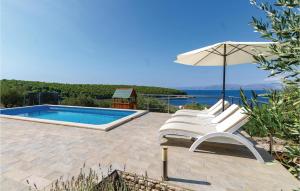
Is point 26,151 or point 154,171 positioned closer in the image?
point 154,171

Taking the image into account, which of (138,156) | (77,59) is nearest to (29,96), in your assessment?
(77,59)

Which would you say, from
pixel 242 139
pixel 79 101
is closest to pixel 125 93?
pixel 79 101

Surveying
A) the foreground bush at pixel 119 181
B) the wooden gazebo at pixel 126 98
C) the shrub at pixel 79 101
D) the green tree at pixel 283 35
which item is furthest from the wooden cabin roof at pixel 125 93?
the green tree at pixel 283 35

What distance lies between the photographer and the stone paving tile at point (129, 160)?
131 inches

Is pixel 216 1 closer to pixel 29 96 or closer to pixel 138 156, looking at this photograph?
pixel 138 156

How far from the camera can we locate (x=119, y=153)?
4531 millimetres

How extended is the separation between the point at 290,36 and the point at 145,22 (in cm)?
1718

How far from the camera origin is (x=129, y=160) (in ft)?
13.6

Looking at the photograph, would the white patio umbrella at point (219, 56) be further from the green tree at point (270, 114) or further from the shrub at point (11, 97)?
the shrub at point (11, 97)

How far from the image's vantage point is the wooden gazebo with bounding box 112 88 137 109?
1109 cm

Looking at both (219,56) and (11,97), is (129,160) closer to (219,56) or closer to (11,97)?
(219,56)

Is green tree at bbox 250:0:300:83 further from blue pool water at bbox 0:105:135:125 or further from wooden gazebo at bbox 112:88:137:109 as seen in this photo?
wooden gazebo at bbox 112:88:137:109

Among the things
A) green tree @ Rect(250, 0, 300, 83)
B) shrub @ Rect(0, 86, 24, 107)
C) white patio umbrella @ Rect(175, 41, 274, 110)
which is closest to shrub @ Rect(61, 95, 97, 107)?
shrub @ Rect(0, 86, 24, 107)

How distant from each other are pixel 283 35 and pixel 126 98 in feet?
33.0
